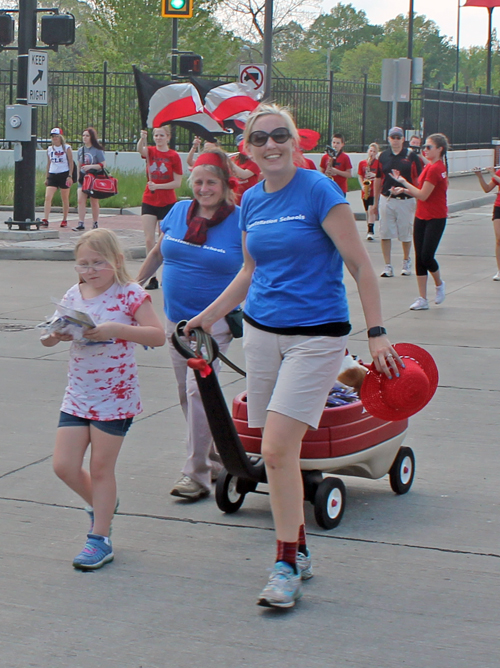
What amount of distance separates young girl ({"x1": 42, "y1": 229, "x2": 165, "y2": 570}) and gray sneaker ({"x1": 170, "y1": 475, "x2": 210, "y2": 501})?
777 mm

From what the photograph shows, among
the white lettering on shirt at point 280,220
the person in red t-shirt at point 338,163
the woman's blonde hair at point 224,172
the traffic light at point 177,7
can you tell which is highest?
the traffic light at point 177,7

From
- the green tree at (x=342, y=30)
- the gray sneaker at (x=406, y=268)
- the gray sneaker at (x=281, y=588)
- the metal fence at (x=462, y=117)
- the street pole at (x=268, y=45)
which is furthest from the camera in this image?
the green tree at (x=342, y=30)

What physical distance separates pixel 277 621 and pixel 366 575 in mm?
555

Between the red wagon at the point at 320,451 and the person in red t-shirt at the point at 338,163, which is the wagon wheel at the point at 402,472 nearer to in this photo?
the red wagon at the point at 320,451

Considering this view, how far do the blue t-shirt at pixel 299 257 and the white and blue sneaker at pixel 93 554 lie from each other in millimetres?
1127

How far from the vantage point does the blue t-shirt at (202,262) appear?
5.02 meters

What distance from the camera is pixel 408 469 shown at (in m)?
5.13

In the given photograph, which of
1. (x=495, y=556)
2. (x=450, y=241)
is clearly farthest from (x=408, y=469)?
(x=450, y=241)

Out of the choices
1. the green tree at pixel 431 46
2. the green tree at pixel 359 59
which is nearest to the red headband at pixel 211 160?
the green tree at pixel 359 59

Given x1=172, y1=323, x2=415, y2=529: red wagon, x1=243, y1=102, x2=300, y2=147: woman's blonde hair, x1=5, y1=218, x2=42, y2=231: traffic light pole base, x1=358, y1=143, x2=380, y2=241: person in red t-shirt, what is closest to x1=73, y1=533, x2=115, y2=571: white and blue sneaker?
x1=172, y1=323, x2=415, y2=529: red wagon

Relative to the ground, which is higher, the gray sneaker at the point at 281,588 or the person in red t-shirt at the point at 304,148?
the person in red t-shirt at the point at 304,148

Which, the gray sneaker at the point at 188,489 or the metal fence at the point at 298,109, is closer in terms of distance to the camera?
the gray sneaker at the point at 188,489

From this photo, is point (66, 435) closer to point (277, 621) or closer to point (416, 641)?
point (277, 621)

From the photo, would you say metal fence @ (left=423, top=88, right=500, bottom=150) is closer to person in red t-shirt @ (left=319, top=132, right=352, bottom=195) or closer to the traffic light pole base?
person in red t-shirt @ (left=319, top=132, right=352, bottom=195)
